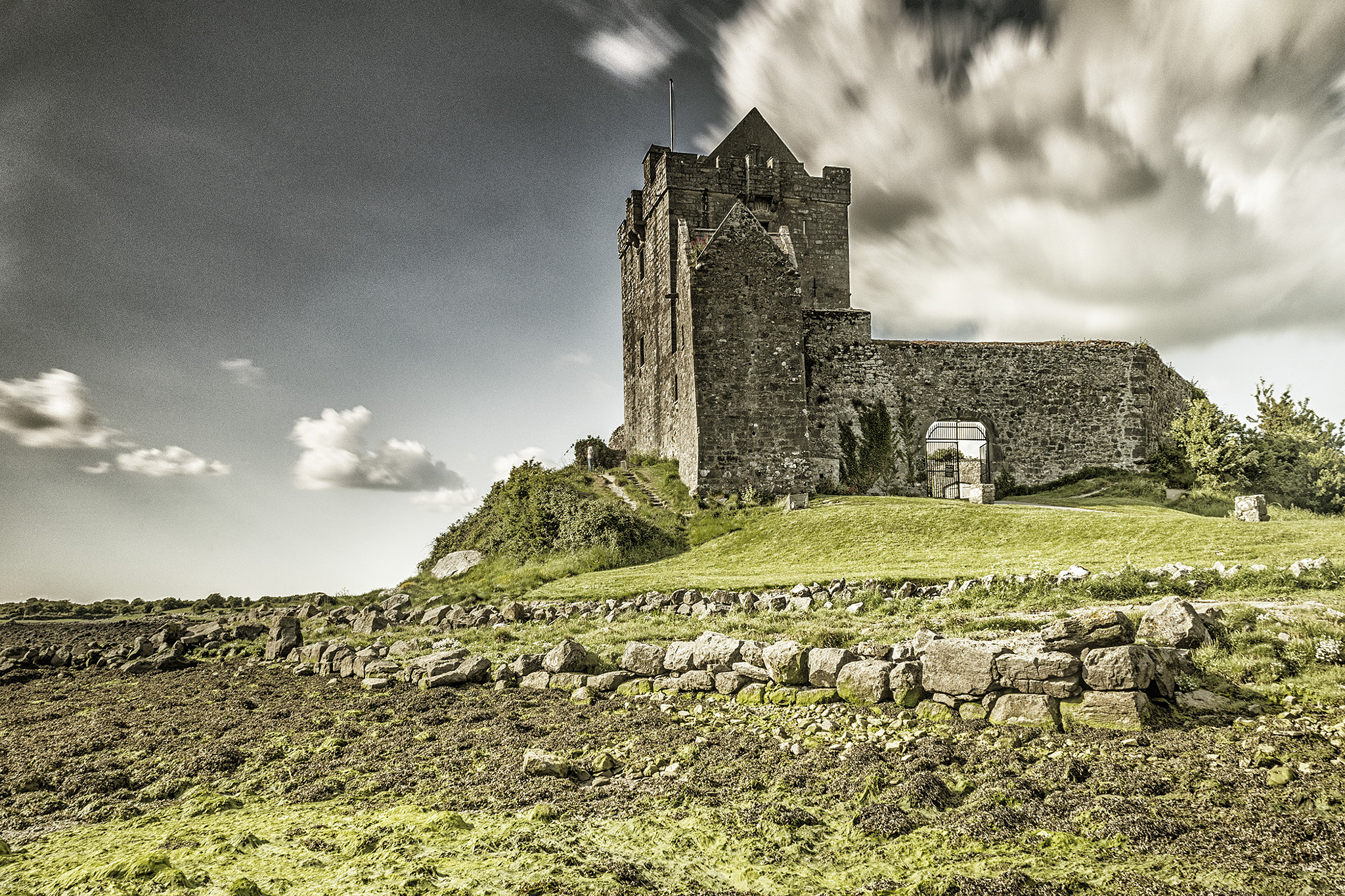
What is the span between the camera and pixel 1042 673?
236 inches

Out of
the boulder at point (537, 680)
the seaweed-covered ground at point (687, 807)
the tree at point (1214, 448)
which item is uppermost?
the tree at point (1214, 448)

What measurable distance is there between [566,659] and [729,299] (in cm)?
1751

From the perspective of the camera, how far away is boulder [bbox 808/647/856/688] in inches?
280

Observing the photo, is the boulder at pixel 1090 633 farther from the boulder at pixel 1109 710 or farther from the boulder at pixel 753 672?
the boulder at pixel 753 672

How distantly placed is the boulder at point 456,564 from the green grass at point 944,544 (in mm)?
6066

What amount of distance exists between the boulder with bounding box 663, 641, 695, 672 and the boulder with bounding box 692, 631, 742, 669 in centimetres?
3

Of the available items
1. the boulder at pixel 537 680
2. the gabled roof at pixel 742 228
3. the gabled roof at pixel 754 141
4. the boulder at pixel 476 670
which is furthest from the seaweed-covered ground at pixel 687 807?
the gabled roof at pixel 754 141

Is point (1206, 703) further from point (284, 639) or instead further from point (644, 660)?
point (284, 639)

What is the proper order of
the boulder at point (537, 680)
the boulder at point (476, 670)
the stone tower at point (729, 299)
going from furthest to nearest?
1. the stone tower at point (729, 299)
2. the boulder at point (476, 670)
3. the boulder at point (537, 680)

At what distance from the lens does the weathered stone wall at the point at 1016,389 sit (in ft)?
89.5

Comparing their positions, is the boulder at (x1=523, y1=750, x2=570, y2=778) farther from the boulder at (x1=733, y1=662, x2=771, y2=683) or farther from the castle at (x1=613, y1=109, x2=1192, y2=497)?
the castle at (x1=613, y1=109, x2=1192, y2=497)

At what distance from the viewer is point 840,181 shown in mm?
31344

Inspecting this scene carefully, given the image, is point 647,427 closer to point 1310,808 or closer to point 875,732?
point 875,732

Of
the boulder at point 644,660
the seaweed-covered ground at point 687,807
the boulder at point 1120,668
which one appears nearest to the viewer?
the seaweed-covered ground at point 687,807
